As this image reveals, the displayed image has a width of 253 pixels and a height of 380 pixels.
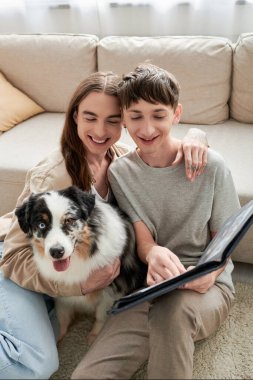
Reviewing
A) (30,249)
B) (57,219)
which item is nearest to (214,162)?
(57,219)

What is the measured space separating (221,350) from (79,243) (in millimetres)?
778

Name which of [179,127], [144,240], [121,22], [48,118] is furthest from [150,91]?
[121,22]

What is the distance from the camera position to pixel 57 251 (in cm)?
127

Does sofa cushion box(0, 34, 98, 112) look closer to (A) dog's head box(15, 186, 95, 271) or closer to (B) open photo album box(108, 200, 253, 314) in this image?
(A) dog's head box(15, 186, 95, 271)

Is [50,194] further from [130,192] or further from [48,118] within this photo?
[48,118]

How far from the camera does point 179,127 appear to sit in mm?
2525

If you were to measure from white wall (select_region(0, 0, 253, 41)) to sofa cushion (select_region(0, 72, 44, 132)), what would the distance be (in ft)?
2.22

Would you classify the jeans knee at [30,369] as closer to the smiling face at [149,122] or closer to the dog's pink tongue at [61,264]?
the dog's pink tongue at [61,264]

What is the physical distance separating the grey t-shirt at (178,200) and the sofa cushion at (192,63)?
1077mm

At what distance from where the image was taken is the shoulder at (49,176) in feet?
4.87

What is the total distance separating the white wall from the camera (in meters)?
2.73

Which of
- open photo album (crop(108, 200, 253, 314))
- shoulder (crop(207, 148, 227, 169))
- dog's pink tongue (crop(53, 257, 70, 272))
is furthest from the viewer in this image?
shoulder (crop(207, 148, 227, 169))

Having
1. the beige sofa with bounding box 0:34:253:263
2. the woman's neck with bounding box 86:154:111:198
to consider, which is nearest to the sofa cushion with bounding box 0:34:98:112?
the beige sofa with bounding box 0:34:253:263

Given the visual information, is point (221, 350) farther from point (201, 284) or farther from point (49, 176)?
point (49, 176)
